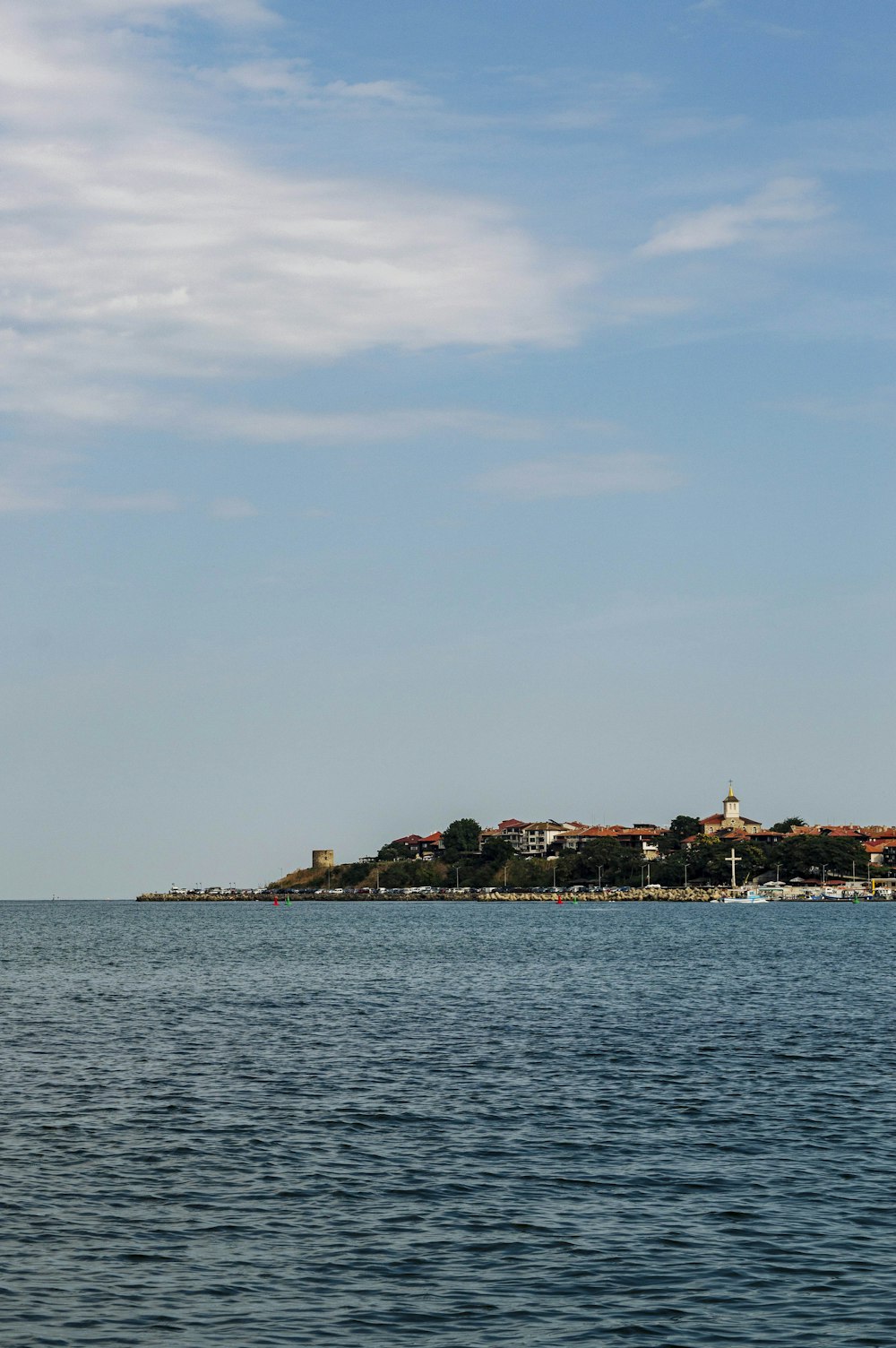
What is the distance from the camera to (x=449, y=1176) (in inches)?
1195

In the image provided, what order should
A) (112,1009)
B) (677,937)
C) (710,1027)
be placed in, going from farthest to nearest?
(677,937) < (112,1009) < (710,1027)

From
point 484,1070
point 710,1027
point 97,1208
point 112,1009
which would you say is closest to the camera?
point 97,1208

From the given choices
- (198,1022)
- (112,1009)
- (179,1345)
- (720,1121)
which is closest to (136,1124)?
(720,1121)

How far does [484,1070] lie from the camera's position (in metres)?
45.6

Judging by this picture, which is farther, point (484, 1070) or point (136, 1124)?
point (484, 1070)

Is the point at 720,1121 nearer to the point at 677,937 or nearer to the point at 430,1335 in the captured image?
the point at 430,1335

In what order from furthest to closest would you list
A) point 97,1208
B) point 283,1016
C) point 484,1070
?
1. point 283,1016
2. point 484,1070
3. point 97,1208

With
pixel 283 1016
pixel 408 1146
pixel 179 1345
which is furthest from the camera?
pixel 283 1016

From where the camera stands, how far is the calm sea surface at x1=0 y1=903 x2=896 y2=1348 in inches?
834

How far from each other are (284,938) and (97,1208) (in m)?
136

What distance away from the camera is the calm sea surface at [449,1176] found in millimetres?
21172

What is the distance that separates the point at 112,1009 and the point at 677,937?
317 ft

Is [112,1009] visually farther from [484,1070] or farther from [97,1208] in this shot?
[97,1208]

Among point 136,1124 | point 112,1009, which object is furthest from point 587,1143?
point 112,1009
